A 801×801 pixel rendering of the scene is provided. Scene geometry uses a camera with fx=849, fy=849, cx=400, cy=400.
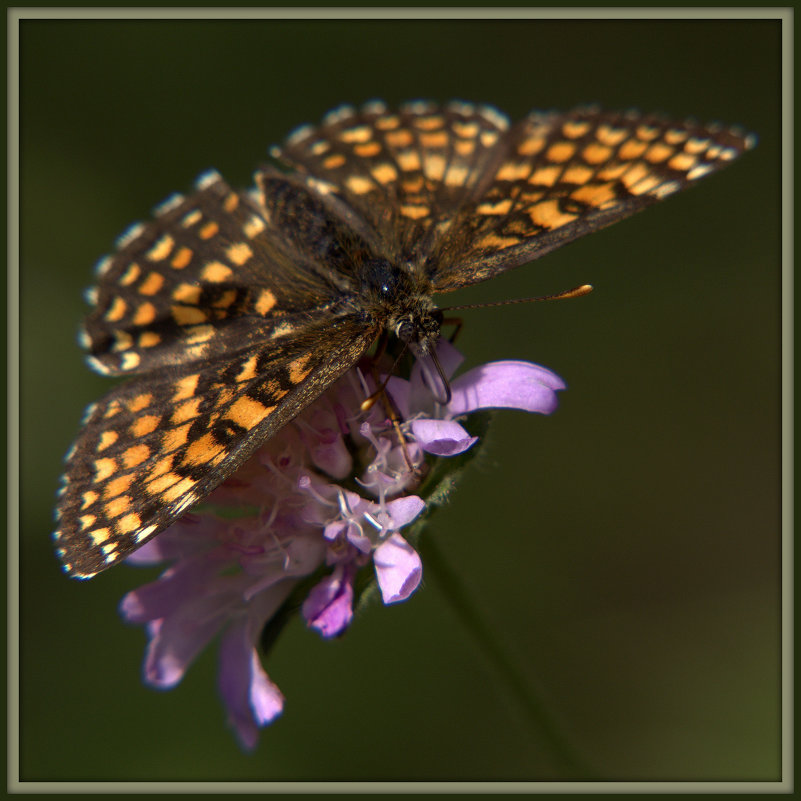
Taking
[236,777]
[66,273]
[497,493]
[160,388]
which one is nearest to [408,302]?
[160,388]

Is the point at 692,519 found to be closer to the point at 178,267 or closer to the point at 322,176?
the point at 322,176

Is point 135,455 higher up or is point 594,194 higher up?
point 594,194

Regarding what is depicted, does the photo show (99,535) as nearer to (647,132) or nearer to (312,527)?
(312,527)

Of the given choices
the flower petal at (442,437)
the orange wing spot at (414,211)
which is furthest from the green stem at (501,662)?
the orange wing spot at (414,211)

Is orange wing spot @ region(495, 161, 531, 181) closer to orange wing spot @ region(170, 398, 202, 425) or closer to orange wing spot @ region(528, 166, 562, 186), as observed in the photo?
orange wing spot @ region(528, 166, 562, 186)

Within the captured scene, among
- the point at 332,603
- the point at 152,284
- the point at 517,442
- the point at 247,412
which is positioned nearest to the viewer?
the point at 247,412

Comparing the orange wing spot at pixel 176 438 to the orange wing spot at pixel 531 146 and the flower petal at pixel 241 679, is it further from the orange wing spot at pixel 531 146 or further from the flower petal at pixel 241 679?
the orange wing spot at pixel 531 146

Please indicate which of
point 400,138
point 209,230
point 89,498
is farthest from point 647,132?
point 89,498
